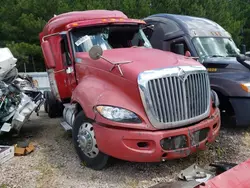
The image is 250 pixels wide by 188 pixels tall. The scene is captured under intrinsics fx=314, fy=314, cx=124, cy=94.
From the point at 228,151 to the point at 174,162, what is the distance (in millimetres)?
1084

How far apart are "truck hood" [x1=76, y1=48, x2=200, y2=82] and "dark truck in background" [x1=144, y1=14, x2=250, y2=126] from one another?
1.08m

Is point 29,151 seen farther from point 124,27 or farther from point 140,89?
point 124,27

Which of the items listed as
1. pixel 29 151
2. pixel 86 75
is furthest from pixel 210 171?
pixel 29 151

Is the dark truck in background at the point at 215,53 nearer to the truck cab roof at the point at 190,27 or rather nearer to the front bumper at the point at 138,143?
the truck cab roof at the point at 190,27

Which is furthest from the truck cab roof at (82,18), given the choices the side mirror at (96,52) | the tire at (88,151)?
the tire at (88,151)

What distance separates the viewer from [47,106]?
28.4ft

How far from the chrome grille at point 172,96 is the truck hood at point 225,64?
2066 millimetres

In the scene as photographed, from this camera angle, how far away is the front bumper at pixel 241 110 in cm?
586

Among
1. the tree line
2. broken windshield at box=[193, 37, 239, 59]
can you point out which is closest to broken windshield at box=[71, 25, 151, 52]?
broken windshield at box=[193, 37, 239, 59]

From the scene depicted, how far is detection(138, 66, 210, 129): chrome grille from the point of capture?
162 inches

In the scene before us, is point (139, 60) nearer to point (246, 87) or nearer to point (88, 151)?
point (88, 151)

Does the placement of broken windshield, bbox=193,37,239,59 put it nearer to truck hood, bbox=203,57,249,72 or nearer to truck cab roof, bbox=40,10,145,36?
truck hood, bbox=203,57,249,72

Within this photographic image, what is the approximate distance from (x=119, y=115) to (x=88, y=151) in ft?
2.76

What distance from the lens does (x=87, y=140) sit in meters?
4.56
